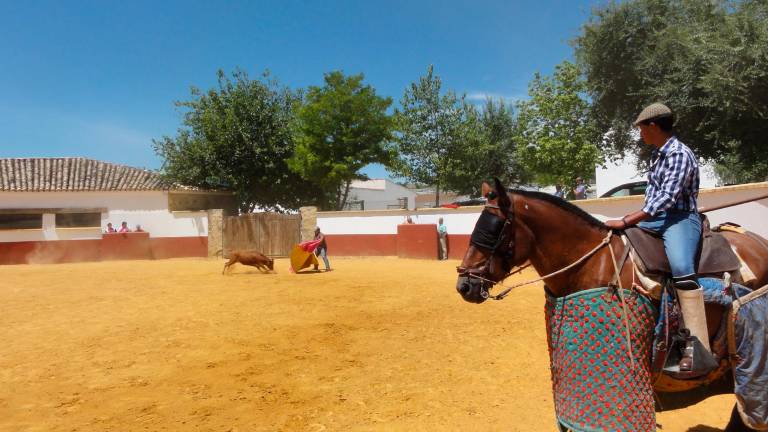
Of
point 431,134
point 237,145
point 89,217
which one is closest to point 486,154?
point 431,134

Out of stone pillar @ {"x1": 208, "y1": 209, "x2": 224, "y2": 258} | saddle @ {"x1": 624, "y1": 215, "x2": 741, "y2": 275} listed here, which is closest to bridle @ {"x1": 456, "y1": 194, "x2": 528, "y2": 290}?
saddle @ {"x1": 624, "y1": 215, "x2": 741, "y2": 275}

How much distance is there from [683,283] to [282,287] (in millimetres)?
10714

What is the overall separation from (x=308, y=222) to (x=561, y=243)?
2083 centimetres

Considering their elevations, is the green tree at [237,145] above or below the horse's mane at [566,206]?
above

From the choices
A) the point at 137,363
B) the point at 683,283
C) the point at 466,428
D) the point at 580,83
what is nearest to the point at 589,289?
the point at 683,283

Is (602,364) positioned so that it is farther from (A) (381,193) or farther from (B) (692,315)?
(A) (381,193)

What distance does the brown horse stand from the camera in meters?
2.76

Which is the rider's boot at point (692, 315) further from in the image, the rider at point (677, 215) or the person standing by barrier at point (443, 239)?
the person standing by barrier at point (443, 239)

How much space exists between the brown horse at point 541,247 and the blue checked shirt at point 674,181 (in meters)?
0.31

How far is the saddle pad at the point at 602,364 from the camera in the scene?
2.44m

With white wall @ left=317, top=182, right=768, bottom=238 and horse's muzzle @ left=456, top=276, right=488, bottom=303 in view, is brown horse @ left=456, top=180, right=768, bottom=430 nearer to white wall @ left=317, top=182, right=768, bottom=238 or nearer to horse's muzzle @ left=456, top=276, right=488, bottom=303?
horse's muzzle @ left=456, top=276, right=488, bottom=303

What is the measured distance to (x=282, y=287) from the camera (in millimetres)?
12391

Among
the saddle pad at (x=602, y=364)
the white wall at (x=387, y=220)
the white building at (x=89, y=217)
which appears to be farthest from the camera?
the white building at (x=89, y=217)

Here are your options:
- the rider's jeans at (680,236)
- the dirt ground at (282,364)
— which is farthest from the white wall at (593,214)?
the rider's jeans at (680,236)
